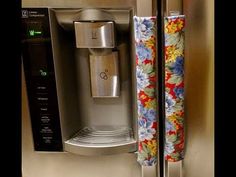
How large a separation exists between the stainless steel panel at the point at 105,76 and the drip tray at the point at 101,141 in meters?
0.11

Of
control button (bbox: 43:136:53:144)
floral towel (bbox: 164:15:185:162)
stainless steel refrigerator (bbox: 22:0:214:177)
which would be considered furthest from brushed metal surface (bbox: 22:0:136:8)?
control button (bbox: 43:136:53:144)

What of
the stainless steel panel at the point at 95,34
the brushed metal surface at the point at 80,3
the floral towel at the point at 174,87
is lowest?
the floral towel at the point at 174,87

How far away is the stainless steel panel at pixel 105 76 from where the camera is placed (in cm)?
92

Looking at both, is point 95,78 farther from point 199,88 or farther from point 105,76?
point 199,88

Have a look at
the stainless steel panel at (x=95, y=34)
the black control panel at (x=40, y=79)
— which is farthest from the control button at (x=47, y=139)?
the stainless steel panel at (x=95, y=34)

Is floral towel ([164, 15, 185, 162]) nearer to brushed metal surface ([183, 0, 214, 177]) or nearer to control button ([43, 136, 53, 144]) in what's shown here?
brushed metal surface ([183, 0, 214, 177])

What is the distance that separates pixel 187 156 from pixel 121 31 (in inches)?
14.6

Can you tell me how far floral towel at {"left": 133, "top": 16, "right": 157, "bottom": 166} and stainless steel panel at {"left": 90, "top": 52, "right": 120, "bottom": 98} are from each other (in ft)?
0.41

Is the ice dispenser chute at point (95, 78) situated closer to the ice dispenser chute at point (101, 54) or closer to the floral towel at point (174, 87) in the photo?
the ice dispenser chute at point (101, 54)

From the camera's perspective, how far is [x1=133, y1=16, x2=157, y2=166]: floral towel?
2.60 feet

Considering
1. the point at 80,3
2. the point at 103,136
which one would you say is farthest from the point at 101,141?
the point at 80,3

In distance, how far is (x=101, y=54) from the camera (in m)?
0.91

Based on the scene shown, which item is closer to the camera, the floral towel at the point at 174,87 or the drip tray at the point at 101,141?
the floral towel at the point at 174,87
